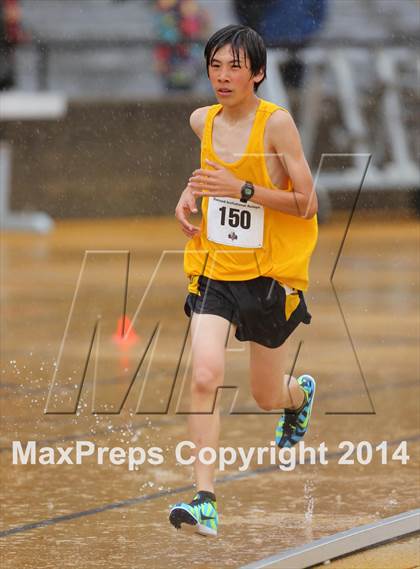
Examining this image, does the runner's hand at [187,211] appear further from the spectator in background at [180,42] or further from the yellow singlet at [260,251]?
the spectator in background at [180,42]

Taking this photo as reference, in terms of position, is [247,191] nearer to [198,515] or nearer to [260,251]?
[260,251]

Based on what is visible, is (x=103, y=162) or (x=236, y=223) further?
(x=103, y=162)

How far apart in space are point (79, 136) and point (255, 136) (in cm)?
1521

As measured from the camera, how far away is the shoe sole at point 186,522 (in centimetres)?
452

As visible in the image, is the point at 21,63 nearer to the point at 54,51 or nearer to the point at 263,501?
the point at 54,51

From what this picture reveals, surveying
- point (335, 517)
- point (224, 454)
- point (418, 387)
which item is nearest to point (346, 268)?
point (418, 387)

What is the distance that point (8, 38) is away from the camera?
66.9ft

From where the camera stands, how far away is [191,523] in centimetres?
454

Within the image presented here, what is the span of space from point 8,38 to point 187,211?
16.0 meters

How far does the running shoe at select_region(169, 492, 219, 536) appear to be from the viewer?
4527 millimetres

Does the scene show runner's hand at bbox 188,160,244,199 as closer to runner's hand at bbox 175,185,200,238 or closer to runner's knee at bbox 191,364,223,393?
runner's hand at bbox 175,185,200,238

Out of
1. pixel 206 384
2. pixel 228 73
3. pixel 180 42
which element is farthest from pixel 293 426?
pixel 180 42

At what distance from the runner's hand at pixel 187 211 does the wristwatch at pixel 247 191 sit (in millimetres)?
204

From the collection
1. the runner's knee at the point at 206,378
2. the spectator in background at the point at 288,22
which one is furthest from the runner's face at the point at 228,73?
the spectator in background at the point at 288,22
